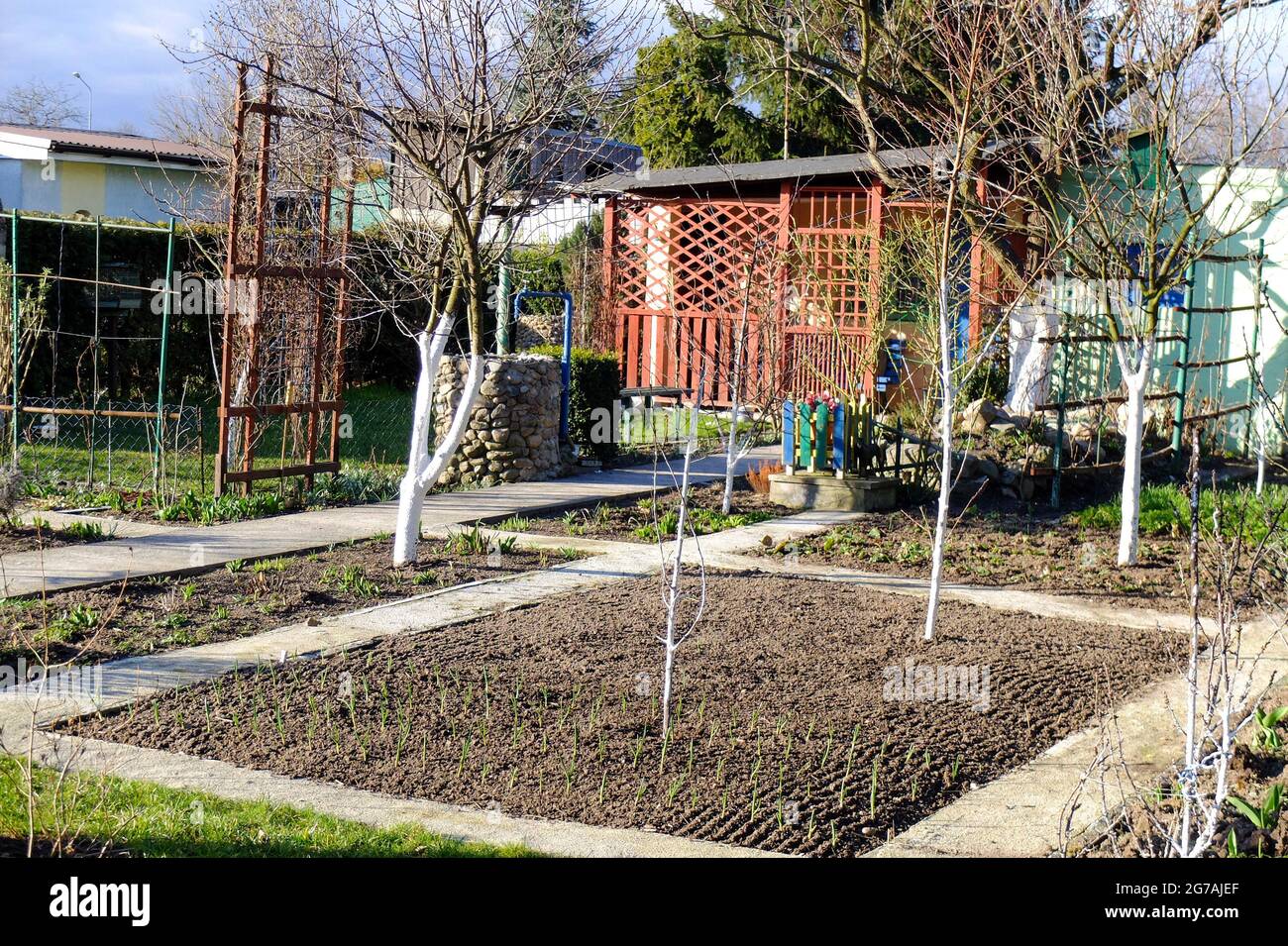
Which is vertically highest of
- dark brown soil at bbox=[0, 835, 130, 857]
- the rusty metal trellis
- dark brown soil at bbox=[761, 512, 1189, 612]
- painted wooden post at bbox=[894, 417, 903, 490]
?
the rusty metal trellis

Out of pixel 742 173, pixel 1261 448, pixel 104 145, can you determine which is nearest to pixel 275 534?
pixel 1261 448

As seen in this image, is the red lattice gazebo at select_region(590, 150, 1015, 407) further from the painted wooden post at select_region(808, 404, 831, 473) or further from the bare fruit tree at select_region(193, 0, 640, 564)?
the bare fruit tree at select_region(193, 0, 640, 564)

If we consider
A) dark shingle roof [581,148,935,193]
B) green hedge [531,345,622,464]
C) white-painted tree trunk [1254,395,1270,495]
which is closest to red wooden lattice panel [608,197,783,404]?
dark shingle roof [581,148,935,193]

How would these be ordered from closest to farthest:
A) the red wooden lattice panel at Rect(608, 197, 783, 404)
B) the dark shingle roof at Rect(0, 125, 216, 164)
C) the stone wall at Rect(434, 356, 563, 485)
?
the stone wall at Rect(434, 356, 563, 485)
the red wooden lattice panel at Rect(608, 197, 783, 404)
the dark shingle roof at Rect(0, 125, 216, 164)

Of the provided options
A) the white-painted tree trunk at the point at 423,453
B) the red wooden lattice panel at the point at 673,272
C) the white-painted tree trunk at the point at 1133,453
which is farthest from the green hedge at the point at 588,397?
the white-painted tree trunk at the point at 1133,453

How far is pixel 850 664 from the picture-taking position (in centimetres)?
668

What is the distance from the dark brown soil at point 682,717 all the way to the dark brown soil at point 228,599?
948 mm

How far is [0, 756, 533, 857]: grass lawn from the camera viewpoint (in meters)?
4.15

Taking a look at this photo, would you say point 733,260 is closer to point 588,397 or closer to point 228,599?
point 588,397

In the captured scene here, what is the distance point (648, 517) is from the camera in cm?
1112

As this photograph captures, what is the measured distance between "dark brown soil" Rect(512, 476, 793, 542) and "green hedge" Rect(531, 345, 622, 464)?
222cm

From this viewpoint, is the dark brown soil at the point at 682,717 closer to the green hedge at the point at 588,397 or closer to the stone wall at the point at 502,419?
the stone wall at the point at 502,419

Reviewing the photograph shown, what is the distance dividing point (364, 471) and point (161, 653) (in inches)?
226

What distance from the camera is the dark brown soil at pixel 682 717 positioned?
487 cm
